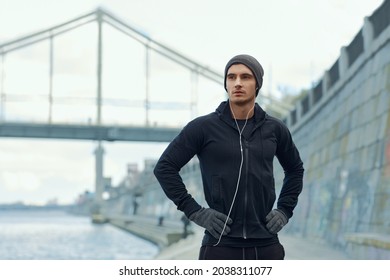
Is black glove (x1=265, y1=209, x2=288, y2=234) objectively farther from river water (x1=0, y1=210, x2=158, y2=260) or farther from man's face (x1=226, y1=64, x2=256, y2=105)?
river water (x1=0, y1=210, x2=158, y2=260)

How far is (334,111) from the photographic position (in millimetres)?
23953

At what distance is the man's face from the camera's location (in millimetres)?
4043

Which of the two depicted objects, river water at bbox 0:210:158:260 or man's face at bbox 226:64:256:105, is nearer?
man's face at bbox 226:64:256:105

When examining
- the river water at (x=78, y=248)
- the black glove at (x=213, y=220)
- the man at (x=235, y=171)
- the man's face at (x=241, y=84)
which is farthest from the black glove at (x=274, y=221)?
the river water at (x=78, y=248)

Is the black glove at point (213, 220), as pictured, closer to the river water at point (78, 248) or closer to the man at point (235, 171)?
the man at point (235, 171)

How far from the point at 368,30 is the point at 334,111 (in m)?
5.14

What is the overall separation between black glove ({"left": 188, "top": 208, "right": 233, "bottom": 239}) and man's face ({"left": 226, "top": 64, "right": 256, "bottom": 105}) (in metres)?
0.63

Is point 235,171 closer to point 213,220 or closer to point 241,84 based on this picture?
point 213,220

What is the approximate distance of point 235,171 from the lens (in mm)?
4031

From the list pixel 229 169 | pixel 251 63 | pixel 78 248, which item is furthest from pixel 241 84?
pixel 78 248

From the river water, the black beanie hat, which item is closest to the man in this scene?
the black beanie hat

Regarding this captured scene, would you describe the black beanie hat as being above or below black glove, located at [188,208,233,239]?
above

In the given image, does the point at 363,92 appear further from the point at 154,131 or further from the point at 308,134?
the point at 154,131

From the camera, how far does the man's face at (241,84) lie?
404 centimetres
